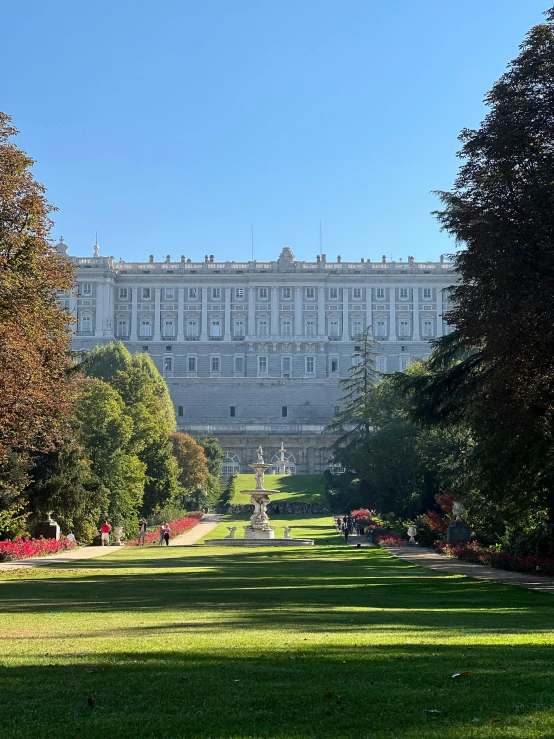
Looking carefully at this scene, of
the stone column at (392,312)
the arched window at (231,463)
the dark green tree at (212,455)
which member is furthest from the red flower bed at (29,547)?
the stone column at (392,312)

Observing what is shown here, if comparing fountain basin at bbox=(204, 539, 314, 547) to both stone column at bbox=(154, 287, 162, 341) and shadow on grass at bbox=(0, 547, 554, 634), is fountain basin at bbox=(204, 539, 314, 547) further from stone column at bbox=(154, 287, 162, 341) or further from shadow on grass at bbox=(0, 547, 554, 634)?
stone column at bbox=(154, 287, 162, 341)

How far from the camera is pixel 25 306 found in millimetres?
19672

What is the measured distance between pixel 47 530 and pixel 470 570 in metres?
16.5

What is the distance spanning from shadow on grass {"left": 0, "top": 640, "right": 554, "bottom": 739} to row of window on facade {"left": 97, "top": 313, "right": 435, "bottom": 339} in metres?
101

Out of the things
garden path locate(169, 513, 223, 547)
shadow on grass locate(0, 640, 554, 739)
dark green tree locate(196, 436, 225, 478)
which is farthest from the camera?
dark green tree locate(196, 436, 225, 478)

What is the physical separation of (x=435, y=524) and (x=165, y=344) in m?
77.2

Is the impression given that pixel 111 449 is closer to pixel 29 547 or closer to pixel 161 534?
pixel 161 534

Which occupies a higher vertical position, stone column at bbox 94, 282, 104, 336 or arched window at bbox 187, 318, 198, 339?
stone column at bbox 94, 282, 104, 336

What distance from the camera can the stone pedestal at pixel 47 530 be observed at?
3297 cm

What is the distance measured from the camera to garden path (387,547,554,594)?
1898 cm

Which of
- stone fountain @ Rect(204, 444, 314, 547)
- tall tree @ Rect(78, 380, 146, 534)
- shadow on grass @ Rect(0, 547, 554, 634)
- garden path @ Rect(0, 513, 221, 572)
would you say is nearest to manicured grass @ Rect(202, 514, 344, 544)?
garden path @ Rect(0, 513, 221, 572)

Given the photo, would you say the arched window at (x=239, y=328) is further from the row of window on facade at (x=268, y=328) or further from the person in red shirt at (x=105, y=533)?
the person in red shirt at (x=105, y=533)

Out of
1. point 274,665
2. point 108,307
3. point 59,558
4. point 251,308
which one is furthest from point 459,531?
point 108,307

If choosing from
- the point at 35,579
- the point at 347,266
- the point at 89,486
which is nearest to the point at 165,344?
the point at 347,266
